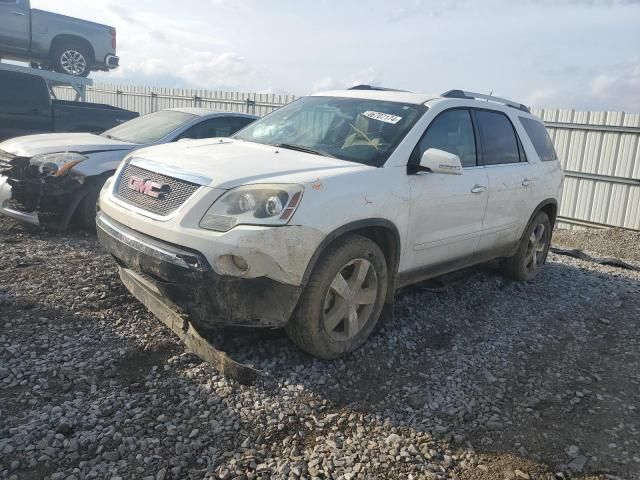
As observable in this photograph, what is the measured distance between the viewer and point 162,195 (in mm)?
3531

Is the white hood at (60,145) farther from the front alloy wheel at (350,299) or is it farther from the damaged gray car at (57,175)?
the front alloy wheel at (350,299)

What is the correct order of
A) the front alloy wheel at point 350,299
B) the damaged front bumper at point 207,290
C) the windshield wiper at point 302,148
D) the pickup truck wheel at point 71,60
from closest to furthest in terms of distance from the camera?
1. the damaged front bumper at point 207,290
2. the front alloy wheel at point 350,299
3. the windshield wiper at point 302,148
4. the pickup truck wheel at point 71,60

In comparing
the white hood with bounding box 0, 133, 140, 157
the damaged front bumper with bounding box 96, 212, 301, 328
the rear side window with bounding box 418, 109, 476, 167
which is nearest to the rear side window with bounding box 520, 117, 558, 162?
the rear side window with bounding box 418, 109, 476, 167

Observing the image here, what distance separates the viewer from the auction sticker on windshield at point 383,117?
4273mm

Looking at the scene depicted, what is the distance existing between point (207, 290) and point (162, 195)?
778 millimetres

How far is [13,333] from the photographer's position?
368cm

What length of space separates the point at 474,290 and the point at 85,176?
4332mm

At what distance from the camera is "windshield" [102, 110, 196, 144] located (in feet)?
22.7

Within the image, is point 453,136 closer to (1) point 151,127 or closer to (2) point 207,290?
(2) point 207,290

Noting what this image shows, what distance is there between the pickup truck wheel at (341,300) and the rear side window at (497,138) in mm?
1863

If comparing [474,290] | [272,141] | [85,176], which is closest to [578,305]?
[474,290]

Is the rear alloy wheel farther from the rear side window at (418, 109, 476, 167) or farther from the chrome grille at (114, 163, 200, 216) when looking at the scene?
the chrome grille at (114, 163, 200, 216)

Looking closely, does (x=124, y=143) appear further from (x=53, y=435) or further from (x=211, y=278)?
(x=53, y=435)

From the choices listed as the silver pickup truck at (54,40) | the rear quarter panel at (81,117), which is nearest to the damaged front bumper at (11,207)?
the rear quarter panel at (81,117)
